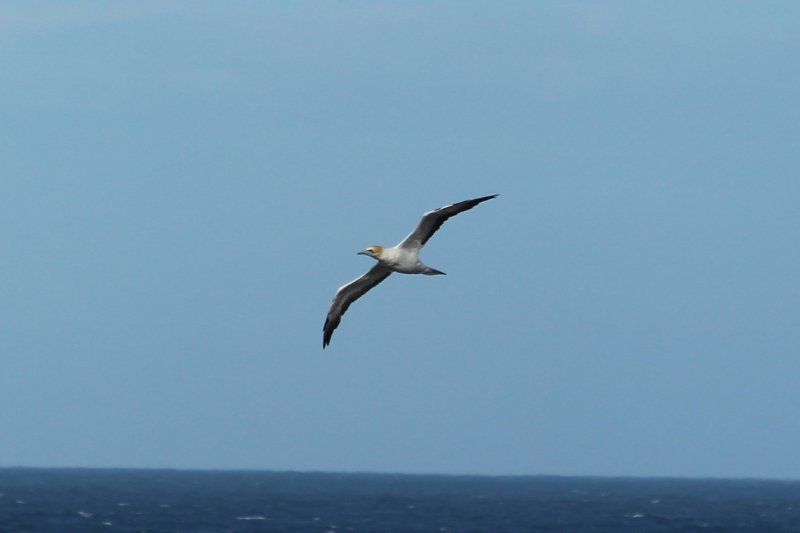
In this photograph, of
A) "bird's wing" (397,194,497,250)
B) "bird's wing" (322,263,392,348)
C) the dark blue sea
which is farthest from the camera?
the dark blue sea

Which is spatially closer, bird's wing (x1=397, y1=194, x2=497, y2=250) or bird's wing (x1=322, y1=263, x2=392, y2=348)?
bird's wing (x1=397, y1=194, x2=497, y2=250)

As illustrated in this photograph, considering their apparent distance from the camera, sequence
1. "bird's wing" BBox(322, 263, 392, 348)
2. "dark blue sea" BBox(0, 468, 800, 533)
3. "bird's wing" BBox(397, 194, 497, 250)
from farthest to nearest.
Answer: "dark blue sea" BBox(0, 468, 800, 533)
"bird's wing" BBox(322, 263, 392, 348)
"bird's wing" BBox(397, 194, 497, 250)

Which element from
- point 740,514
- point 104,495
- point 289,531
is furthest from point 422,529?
point 104,495

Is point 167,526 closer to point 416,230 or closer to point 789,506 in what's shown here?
point 416,230

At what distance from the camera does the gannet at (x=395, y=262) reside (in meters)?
28.1

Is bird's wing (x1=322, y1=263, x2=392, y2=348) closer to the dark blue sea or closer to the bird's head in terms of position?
the bird's head

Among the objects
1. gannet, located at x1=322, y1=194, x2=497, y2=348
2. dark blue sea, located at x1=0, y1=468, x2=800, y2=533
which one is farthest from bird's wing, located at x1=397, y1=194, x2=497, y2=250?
dark blue sea, located at x1=0, y1=468, x2=800, y2=533

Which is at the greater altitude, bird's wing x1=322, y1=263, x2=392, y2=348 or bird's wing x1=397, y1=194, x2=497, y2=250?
bird's wing x1=397, y1=194, x2=497, y2=250

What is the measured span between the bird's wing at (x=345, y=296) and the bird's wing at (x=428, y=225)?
9.39 feet

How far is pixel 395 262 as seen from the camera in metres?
29.5

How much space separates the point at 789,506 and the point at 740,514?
33.0 meters

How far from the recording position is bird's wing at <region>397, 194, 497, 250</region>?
27.6m

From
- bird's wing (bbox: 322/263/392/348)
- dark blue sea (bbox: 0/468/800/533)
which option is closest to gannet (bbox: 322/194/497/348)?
bird's wing (bbox: 322/263/392/348)

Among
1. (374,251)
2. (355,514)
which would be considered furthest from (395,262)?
(355,514)
